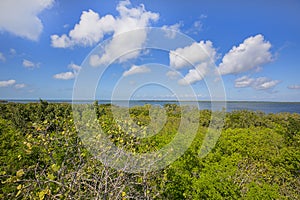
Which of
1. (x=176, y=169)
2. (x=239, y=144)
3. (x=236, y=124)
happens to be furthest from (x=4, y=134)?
(x=236, y=124)

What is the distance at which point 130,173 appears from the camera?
418 centimetres

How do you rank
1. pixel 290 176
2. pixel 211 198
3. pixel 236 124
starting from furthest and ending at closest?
pixel 236 124 → pixel 290 176 → pixel 211 198

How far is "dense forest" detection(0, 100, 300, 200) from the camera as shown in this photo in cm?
318

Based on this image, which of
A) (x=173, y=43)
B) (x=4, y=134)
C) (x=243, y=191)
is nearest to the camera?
(x=173, y=43)

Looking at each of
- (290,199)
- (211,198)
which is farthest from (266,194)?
(290,199)

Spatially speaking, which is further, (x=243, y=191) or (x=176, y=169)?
(x=176, y=169)

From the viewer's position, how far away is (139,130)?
5.07 m

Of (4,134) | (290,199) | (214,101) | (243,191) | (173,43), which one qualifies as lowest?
(290,199)

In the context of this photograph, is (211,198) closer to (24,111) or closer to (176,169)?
(176,169)

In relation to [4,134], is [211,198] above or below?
below

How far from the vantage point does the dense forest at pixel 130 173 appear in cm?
318

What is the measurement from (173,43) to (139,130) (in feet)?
7.00

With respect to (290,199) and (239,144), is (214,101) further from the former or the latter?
(239,144)

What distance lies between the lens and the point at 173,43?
4227 millimetres
